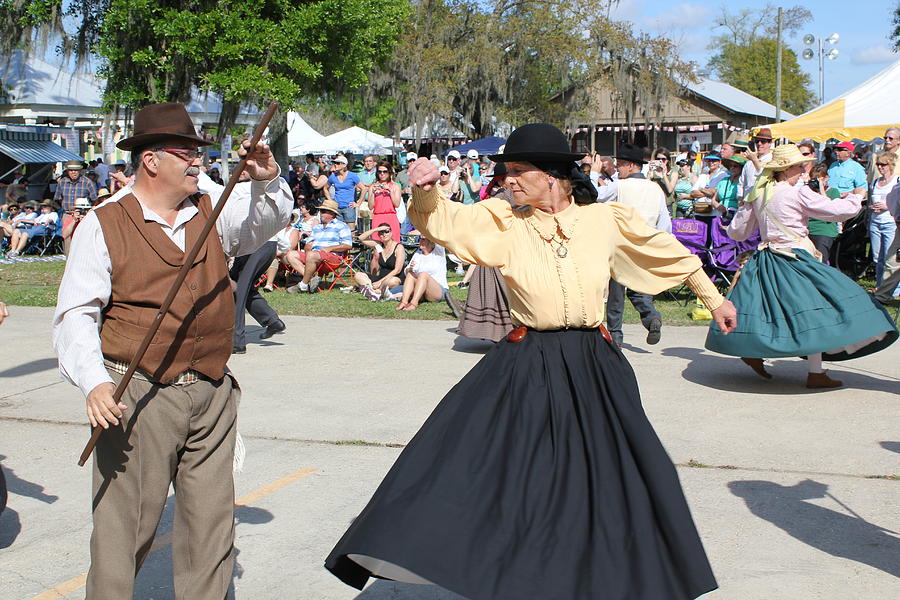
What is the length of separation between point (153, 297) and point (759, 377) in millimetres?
5945

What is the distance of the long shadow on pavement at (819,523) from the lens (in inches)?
171

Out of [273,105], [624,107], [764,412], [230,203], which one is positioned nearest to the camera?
[273,105]

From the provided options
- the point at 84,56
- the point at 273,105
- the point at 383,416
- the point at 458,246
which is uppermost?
the point at 84,56

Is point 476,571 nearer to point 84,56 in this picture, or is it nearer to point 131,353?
point 131,353

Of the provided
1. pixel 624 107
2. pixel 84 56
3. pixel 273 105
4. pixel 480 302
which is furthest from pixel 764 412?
pixel 624 107

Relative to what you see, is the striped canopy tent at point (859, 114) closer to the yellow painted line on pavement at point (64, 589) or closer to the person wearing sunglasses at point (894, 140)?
the person wearing sunglasses at point (894, 140)

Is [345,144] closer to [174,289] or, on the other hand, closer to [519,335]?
[519,335]

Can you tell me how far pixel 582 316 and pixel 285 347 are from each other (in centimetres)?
630

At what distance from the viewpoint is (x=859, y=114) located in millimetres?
18109

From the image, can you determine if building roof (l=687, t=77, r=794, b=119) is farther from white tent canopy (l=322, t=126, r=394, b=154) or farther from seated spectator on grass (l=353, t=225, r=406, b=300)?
seated spectator on grass (l=353, t=225, r=406, b=300)

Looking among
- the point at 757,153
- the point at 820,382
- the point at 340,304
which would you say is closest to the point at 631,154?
the point at 820,382

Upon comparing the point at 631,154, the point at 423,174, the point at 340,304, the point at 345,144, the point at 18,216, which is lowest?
the point at 340,304

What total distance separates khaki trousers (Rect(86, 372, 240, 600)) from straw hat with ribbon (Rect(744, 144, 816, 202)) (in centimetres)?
498

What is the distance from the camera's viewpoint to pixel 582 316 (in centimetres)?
368
